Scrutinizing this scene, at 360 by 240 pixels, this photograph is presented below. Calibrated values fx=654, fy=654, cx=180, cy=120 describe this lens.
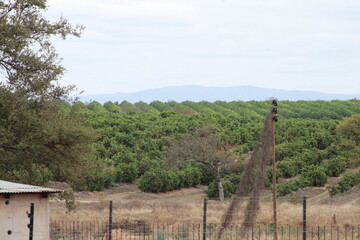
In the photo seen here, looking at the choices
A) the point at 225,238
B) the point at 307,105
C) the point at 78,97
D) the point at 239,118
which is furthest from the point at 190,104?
the point at 225,238

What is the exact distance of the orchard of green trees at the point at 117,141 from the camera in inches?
1017

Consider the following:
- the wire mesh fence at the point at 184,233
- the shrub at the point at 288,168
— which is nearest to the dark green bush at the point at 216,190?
the shrub at the point at 288,168

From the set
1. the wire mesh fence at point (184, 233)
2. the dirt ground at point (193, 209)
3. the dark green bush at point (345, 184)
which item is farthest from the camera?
the dark green bush at point (345, 184)

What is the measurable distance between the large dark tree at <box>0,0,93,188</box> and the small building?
6.94 m

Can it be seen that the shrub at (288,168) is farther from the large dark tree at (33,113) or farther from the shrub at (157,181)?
the large dark tree at (33,113)

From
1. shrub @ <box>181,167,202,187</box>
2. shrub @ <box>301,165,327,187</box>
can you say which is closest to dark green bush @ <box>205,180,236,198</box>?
shrub @ <box>181,167,202,187</box>

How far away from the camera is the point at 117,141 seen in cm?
5516

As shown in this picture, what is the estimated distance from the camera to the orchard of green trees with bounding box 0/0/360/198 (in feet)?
84.7

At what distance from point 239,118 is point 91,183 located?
101ft

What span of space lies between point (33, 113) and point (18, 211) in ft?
29.3

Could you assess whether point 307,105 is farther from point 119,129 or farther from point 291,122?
point 119,129

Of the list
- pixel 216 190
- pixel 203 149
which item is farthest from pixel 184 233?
pixel 216 190

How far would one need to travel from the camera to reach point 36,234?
18.2 metres

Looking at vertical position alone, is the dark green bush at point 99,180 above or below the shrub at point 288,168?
below
